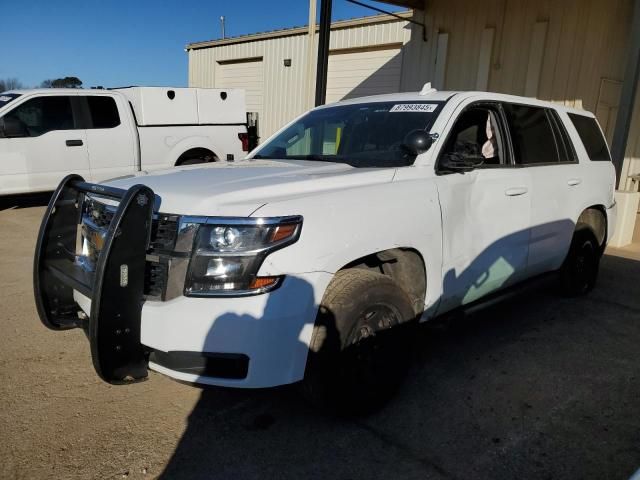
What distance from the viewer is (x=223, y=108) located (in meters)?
10.2

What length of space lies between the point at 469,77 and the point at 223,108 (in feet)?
17.4

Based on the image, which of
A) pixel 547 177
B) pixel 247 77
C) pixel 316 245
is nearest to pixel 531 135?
pixel 547 177

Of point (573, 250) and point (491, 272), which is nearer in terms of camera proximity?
point (491, 272)

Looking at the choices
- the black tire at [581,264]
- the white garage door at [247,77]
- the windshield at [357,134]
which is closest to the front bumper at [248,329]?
the windshield at [357,134]

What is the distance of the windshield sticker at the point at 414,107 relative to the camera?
358 centimetres

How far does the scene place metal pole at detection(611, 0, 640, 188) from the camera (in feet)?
24.5

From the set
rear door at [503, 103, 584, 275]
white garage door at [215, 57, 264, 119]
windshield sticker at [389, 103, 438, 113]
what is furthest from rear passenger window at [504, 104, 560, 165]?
white garage door at [215, 57, 264, 119]

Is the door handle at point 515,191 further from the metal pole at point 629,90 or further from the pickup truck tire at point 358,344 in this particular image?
the metal pole at point 629,90

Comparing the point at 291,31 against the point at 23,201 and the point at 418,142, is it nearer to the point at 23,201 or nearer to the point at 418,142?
the point at 23,201

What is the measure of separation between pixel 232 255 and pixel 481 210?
193 centimetres

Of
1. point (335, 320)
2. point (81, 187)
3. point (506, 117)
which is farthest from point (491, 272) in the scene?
point (81, 187)

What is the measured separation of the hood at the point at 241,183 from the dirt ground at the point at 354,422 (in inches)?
39.3

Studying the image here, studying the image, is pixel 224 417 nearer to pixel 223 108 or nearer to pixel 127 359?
pixel 127 359

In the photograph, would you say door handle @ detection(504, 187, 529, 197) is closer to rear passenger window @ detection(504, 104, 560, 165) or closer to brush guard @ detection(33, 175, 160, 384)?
rear passenger window @ detection(504, 104, 560, 165)
